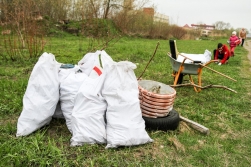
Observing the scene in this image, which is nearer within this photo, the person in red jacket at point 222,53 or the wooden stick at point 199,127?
the wooden stick at point 199,127

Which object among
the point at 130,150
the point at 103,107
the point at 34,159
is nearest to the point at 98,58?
the point at 103,107

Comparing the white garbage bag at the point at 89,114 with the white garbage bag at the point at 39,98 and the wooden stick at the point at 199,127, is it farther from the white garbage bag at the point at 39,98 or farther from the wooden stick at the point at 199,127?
the wooden stick at the point at 199,127

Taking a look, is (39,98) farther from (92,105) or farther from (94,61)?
(94,61)

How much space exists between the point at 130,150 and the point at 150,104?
2.19 ft

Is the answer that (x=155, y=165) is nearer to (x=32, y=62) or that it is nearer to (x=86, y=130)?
(x=86, y=130)

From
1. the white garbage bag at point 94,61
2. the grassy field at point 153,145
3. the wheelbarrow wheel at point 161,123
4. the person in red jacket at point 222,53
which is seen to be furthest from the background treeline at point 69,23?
the person in red jacket at point 222,53

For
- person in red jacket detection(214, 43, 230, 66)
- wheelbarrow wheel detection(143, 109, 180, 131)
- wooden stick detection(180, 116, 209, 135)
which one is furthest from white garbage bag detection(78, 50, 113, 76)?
person in red jacket detection(214, 43, 230, 66)

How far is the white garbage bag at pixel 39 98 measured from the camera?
7.82ft

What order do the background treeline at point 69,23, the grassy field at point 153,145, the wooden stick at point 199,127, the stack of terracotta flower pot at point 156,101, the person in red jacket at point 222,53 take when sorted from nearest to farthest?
the grassy field at point 153,145 < the stack of terracotta flower pot at point 156,101 < the wooden stick at point 199,127 < the background treeline at point 69,23 < the person in red jacket at point 222,53

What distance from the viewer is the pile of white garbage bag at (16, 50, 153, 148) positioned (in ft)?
7.63

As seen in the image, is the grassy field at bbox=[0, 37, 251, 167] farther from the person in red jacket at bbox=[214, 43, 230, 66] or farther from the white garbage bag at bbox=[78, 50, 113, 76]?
the person in red jacket at bbox=[214, 43, 230, 66]

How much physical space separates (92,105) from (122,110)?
34 centimetres

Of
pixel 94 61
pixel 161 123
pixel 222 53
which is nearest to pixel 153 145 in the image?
pixel 161 123

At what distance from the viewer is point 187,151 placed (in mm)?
2477
